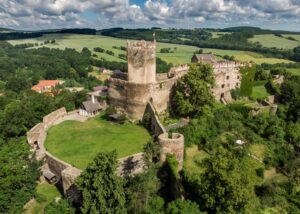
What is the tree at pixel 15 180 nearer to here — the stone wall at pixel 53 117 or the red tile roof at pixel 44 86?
the stone wall at pixel 53 117

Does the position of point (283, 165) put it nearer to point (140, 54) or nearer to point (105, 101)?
point (140, 54)

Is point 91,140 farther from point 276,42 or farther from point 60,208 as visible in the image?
point 276,42

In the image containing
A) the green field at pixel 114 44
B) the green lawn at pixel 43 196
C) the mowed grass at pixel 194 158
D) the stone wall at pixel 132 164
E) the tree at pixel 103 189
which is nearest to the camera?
the tree at pixel 103 189

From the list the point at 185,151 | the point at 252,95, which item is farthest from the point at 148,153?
the point at 252,95

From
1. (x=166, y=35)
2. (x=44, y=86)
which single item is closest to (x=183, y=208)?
(x=44, y=86)

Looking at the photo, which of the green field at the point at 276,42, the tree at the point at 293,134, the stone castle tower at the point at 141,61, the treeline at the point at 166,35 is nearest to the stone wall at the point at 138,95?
the stone castle tower at the point at 141,61

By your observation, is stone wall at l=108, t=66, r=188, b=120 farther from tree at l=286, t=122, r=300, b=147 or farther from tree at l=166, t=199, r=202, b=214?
tree at l=166, t=199, r=202, b=214

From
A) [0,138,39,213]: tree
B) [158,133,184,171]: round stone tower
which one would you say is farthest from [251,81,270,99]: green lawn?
[0,138,39,213]: tree
